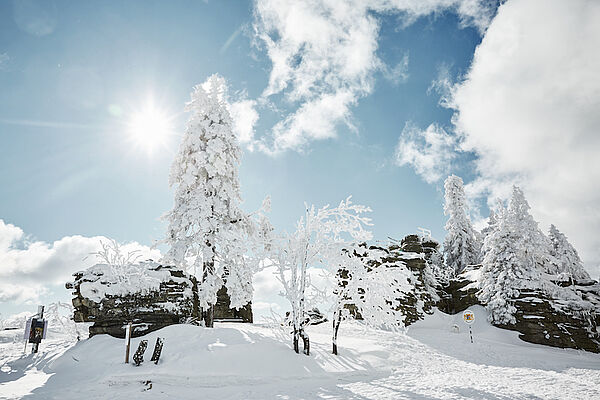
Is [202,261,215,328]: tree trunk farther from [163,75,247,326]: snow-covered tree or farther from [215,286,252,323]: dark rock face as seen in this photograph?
[215,286,252,323]: dark rock face

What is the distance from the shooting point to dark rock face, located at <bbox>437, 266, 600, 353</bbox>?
2066cm

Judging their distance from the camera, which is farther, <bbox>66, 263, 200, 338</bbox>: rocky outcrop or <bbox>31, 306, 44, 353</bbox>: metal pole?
<bbox>31, 306, 44, 353</bbox>: metal pole

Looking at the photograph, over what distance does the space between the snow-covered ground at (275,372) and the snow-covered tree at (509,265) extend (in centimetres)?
606

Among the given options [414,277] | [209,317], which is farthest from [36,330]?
[414,277]

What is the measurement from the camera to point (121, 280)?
637 inches

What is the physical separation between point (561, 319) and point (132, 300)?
85.3ft

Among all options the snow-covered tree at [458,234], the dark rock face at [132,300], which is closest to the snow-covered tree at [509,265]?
the snow-covered tree at [458,234]

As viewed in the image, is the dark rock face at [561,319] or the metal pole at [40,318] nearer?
the metal pole at [40,318]

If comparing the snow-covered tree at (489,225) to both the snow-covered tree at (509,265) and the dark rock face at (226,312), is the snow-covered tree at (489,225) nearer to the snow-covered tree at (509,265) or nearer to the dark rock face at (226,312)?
the snow-covered tree at (509,265)

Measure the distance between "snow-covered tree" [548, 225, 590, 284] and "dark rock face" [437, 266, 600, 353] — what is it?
6.64ft

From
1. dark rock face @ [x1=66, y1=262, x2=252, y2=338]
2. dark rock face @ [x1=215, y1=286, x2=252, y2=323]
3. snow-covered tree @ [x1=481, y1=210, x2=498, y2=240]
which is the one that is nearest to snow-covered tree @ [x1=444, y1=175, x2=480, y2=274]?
snow-covered tree @ [x1=481, y1=210, x2=498, y2=240]

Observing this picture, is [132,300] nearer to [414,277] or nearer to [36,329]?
[36,329]

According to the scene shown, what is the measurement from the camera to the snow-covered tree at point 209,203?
681 inches

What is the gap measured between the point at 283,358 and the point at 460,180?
37287mm
